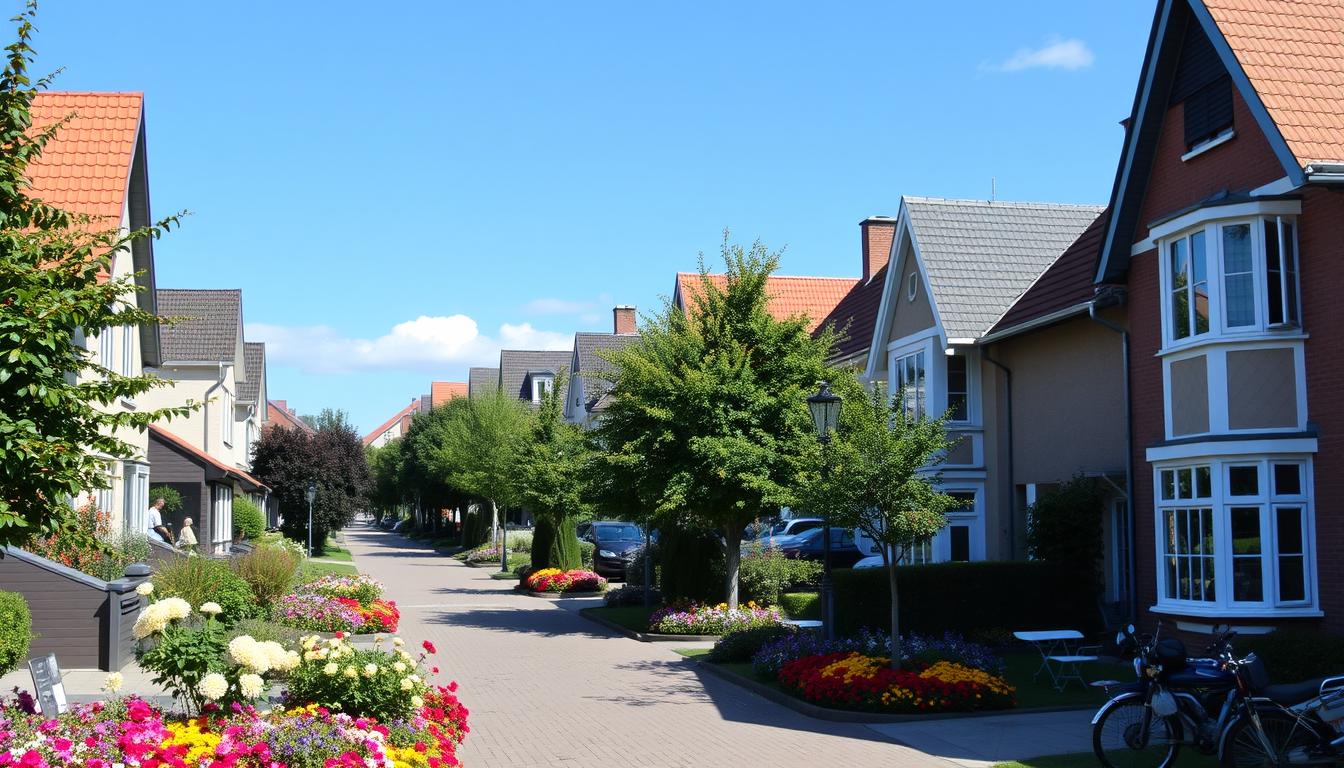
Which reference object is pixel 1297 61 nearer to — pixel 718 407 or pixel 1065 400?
pixel 1065 400

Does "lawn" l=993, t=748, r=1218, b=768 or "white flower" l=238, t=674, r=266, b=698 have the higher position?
"white flower" l=238, t=674, r=266, b=698

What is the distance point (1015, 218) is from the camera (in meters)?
25.5

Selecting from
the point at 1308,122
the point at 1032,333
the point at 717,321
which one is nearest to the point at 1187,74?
the point at 1308,122

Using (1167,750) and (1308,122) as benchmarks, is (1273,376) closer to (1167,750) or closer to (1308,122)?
(1308,122)

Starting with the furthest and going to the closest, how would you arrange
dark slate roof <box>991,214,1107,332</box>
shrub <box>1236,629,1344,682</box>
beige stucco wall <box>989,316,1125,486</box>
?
dark slate roof <box>991,214,1107,332</box> → beige stucco wall <box>989,316,1125,486</box> → shrub <box>1236,629,1344,682</box>

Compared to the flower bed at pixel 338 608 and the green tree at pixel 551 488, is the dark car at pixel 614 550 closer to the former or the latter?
the green tree at pixel 551 488

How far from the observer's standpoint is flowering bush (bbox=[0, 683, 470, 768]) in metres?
7.39

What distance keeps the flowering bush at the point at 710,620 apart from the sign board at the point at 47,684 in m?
13.1

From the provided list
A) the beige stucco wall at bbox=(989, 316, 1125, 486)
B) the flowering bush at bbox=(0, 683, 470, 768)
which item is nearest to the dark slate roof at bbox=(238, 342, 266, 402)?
the beige stucco wall at bbox=(989, 316, 1125, 486)

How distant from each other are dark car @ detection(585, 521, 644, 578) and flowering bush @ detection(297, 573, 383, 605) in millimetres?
12344

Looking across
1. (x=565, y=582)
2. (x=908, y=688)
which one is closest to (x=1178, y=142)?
(x=908, y=688)

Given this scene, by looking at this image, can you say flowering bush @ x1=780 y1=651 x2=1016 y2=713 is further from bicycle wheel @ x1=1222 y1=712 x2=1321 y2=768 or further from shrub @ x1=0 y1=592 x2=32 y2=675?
shrub @ x1=0 y1=592 x2=32 y2=675

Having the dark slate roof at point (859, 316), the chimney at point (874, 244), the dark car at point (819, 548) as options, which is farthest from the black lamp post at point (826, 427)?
the chimney at point (874, 244)

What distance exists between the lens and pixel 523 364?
3302 inches
